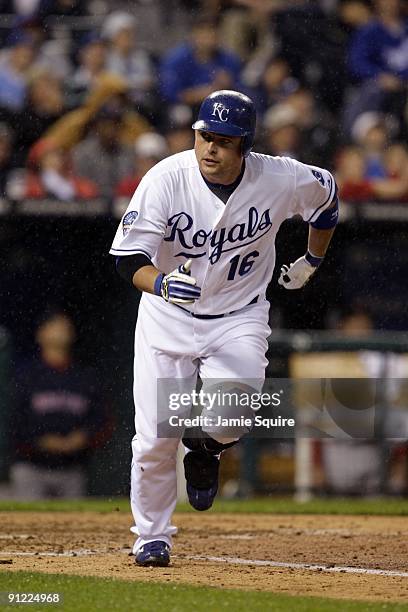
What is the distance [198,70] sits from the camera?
35.1ft

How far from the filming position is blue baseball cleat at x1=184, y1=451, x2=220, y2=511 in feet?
17.8

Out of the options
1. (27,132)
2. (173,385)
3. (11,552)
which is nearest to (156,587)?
(173,385)

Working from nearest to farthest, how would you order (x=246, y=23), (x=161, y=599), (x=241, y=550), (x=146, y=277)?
(x=161, y=599) → (x=146, y=277) → (x=241, y=550) → (x=246, y=23)

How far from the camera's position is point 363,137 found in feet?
34.2

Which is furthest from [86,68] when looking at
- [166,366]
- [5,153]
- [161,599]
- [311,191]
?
[161,599]

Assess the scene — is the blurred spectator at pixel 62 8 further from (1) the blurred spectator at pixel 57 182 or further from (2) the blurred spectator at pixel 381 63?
(2) the blurred spectator at pixel 381 63

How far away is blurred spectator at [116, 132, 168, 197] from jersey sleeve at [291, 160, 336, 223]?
404cm

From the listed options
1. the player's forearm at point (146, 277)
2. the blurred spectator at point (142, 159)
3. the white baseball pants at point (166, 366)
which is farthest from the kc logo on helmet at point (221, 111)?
the blurred spectator at point (142, 159)

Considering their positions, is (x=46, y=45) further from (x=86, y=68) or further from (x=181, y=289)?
(x=181, y=289)

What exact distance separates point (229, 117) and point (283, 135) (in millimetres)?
5004

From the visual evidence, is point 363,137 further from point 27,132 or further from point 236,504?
point 236,504

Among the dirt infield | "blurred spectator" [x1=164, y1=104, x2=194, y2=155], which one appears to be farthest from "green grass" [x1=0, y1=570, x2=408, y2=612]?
"blurred spectator" [x1=164, y1=104, x2=194, y2=155]

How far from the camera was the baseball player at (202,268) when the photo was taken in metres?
5.15

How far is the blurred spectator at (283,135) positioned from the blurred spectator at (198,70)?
0.70 m
